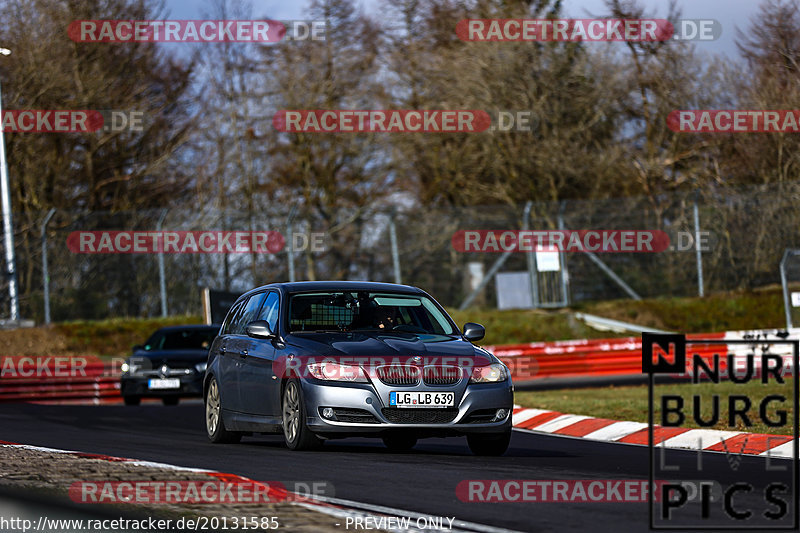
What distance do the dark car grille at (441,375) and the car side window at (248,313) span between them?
2.58 meters

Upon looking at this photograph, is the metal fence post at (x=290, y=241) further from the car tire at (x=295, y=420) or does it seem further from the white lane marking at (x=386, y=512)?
the white lane marking at (x=386, y=512)

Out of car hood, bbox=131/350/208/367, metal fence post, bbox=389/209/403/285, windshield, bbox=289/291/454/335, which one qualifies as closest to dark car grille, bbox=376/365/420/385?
windshield, bbox=289/291/454/335

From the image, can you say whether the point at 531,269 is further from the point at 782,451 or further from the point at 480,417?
the point at 480,417

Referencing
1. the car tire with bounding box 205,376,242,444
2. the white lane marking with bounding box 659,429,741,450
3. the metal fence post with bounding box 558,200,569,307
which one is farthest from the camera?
the metal fence post with bounding box 558,200,569,307

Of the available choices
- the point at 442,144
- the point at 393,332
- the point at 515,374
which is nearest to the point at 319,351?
the point at 393,332

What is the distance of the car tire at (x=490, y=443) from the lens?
35.3 ft

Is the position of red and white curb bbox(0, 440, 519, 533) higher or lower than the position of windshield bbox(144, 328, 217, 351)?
lower

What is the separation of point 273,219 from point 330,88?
11089 millimetres

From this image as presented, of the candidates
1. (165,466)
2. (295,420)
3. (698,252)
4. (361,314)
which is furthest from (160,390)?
(698,252)

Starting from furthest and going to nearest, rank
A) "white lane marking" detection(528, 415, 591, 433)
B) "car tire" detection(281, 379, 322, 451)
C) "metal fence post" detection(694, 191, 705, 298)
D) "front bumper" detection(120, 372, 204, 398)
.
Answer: "metal fence post" detection(694, 191, 705, 298) < "front bumper" detection(120, 372, 204, 398) < "white lane marking" detection(528, 415, 591, 433) < "car tire" detection(281, 379, 322, 451)

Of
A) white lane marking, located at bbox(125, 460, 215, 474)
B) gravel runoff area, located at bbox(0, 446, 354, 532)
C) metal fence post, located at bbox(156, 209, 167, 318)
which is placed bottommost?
white lane marking, located at bbox(125, 460, 215, 474)

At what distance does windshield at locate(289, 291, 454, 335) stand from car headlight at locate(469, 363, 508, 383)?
3.28 feet

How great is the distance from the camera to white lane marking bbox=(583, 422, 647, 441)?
1309 centimetres

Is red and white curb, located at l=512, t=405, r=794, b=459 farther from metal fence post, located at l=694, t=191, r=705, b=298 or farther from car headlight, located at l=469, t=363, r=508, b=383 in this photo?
metal fence post, located at l=694, t=191, r=705, b=298
